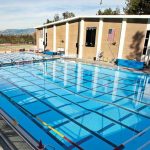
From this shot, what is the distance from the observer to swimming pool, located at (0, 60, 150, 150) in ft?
20.2

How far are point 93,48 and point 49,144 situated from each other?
16035mm

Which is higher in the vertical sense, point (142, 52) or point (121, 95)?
point (142, 52)

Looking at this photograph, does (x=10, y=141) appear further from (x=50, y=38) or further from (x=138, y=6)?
(x=138, y=6)

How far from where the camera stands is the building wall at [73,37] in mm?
22031

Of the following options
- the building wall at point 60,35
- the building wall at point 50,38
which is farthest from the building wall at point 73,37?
the building wall at point 50,38

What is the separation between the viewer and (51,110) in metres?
8.08

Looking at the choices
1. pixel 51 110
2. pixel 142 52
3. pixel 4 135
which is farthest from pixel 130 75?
pixel 4 135

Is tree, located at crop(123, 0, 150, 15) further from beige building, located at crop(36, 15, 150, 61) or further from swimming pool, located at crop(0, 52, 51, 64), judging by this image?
swimming pool, located at crop(0, 52, 51, 64)

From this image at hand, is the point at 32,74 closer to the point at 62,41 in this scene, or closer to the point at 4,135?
the point at 4,135

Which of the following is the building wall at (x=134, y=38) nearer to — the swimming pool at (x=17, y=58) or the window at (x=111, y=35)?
the window at (x=111, y=35)

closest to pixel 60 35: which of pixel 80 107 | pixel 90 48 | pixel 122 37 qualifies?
pixel 90 48

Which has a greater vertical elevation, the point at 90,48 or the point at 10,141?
the point at 90,48

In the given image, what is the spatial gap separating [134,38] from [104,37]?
11.1 ft

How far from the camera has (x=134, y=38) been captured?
17.4m
